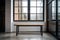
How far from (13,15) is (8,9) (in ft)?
1.84

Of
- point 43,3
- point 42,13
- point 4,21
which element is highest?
point 43,3

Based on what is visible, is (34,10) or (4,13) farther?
(34,10)

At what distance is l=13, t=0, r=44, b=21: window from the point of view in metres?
7.26

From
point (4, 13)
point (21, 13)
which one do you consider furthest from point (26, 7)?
point (4, 13)

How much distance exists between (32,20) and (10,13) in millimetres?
1597

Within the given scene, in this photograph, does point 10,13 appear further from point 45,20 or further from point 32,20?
point 45,20

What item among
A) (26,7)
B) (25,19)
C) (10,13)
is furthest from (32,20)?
(10,13)

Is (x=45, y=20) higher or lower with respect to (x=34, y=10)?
lower

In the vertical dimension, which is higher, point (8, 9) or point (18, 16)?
point (8, 9)

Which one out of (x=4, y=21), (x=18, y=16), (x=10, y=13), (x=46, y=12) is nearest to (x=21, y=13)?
(x=18, y=16)

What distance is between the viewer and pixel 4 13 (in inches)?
270

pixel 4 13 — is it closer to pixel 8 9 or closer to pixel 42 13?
pixel 8 9

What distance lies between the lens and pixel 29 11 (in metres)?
7.29

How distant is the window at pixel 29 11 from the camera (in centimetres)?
726
